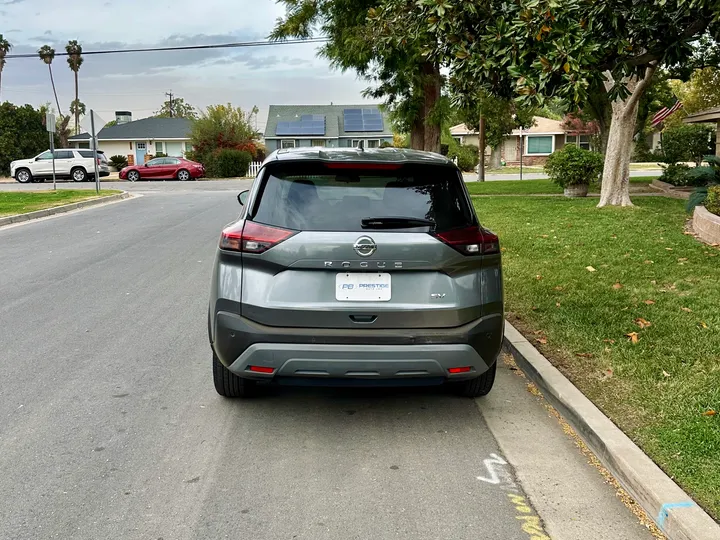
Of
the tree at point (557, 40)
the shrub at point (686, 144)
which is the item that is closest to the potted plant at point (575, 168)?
the shrub at point (686, 144)

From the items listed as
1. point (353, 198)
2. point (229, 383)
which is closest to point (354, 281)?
point (353, 198)

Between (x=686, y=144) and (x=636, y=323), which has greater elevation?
(x=686, y=144)

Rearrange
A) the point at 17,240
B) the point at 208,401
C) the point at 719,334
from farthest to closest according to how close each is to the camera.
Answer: the point at 17,240 < the point at 719,334 < the point at 208,401

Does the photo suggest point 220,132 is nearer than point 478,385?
No

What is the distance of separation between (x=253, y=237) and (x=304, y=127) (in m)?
53.0

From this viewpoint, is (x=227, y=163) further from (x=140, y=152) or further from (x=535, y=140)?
(x=535, y=140)

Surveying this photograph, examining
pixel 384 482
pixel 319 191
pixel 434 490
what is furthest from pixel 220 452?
pixel 319 191

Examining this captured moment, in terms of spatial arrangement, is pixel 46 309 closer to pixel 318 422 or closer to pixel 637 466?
pixel 318 422

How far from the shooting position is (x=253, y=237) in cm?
416

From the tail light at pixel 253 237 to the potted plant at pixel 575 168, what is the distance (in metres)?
16.5

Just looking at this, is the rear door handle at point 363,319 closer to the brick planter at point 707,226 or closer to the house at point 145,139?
the brick planter at point 707,226

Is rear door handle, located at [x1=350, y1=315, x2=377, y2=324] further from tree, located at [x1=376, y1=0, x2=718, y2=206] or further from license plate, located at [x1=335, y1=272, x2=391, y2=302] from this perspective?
tree, located at [x1=376, y1=0, x2=718, y2=206]

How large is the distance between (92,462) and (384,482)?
1.64 meters

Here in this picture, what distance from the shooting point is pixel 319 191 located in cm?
429
